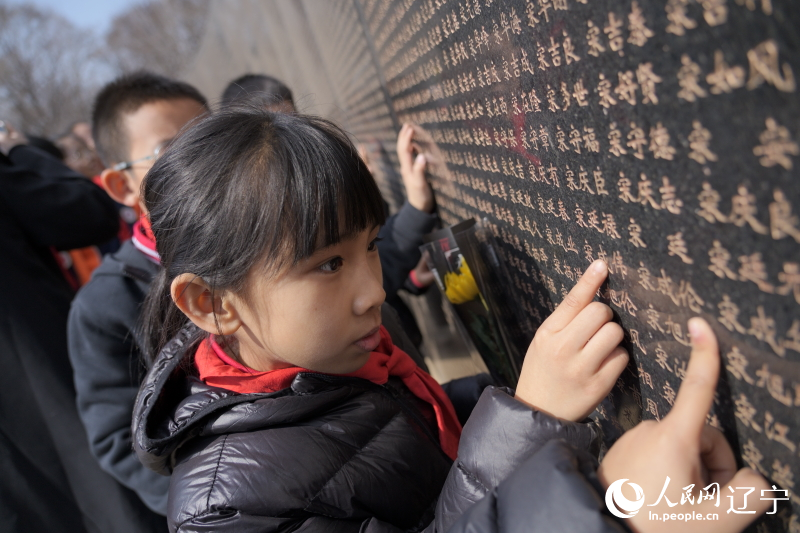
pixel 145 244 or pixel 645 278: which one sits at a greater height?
pixel 145 244

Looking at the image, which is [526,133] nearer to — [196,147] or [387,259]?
[196,147]

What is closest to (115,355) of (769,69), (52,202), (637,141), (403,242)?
(52,202)

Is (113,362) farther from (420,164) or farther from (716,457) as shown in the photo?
(716,457)

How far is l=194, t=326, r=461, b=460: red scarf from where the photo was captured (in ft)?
2.67

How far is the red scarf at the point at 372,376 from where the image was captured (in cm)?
81

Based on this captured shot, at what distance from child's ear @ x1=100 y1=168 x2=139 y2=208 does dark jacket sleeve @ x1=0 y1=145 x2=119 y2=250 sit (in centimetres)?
19

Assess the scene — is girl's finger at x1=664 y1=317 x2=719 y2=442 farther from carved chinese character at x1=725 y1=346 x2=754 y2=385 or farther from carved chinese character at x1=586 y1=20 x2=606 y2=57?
carved chinese character at x1=586 y1=20 x2=606 y2=57

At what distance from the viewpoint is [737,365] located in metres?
0.44

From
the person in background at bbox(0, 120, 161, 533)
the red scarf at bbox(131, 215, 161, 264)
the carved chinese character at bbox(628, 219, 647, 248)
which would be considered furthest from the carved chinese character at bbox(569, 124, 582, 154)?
the person in background at bbox(0, 120, 161, 533)

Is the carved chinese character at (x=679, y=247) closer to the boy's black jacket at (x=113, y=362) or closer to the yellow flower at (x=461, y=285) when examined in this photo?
the yellow flower at (x=461, y=285)

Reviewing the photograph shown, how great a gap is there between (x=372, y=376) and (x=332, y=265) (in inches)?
9.3

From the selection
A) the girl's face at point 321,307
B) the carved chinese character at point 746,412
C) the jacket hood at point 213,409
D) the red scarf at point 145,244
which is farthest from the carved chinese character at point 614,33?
A: the red scarf at point 145,244

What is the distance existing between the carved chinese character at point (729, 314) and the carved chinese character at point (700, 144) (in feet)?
0.37

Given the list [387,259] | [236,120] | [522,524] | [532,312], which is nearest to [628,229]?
[522,524]
